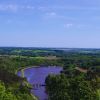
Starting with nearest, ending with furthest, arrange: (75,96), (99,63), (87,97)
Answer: (87,97), (75,96), (99,63)

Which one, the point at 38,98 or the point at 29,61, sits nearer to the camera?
the point at 38,98

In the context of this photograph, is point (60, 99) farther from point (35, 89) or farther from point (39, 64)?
point (39, 64)

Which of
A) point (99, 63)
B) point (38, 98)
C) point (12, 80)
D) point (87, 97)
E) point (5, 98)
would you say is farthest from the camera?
point (99, 63)

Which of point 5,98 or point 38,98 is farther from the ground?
point 5,98

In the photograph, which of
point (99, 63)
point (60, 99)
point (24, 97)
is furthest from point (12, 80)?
point (99, 63)

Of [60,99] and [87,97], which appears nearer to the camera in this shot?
[87,97]

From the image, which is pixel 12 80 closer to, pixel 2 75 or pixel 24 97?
pixel 2 75

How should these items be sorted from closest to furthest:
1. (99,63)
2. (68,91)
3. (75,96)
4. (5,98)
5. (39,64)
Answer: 1. (5,98)
2. (75,96)
3. (68,91)
4. (99,63)
5. (39,64)

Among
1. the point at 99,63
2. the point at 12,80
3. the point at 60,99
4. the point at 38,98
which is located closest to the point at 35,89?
the point at 12,80

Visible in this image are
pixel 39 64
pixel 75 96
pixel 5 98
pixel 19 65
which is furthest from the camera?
pixel 39 64
